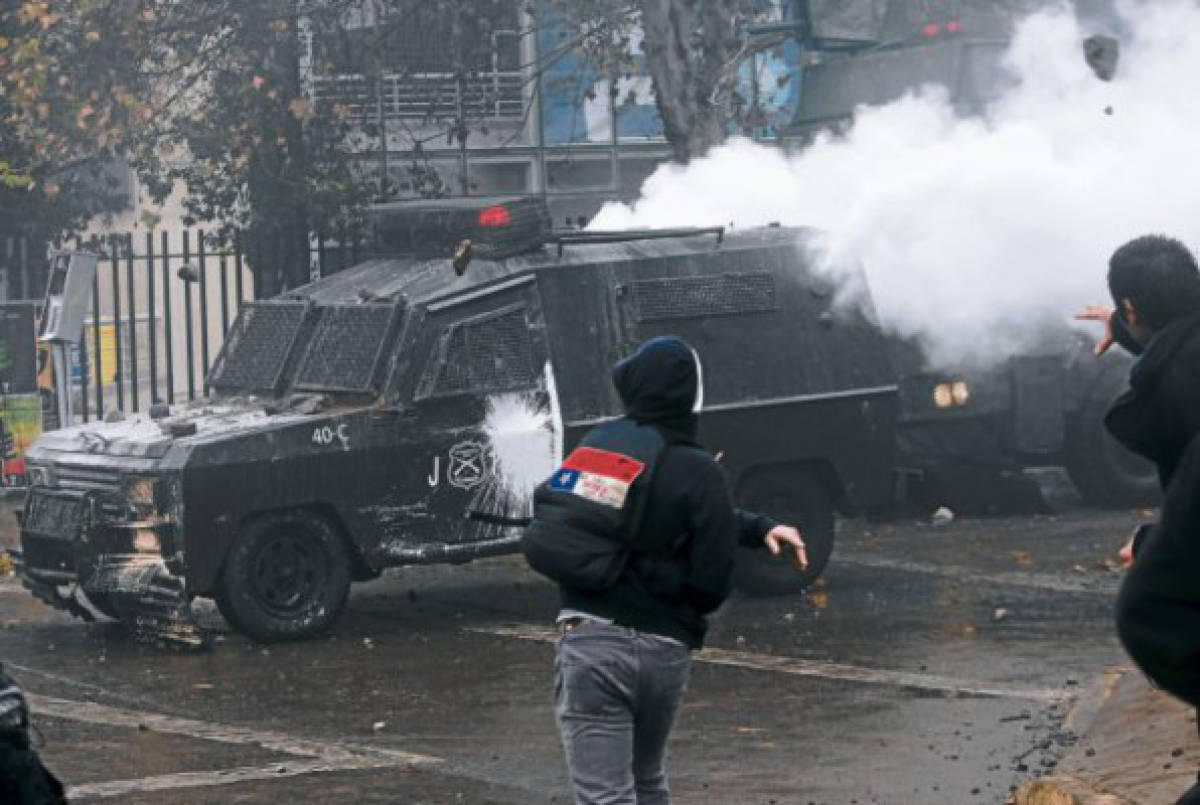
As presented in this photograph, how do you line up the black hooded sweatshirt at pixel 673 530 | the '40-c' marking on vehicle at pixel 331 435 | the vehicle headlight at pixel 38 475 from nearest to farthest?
the black hooded sweatshirt at pixel 673 530, the '40-c' marking on vehicle at pixel 331 435, the vehicle headlight at pixel 38 475

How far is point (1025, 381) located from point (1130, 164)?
1826mm

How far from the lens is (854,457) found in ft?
48.4

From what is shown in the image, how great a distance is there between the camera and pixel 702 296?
14266 mm

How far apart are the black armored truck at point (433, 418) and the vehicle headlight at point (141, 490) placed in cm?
1

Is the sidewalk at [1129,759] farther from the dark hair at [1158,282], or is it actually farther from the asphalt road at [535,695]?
the dark hair at [1158,282]

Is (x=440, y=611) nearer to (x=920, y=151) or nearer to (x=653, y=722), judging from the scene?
(x=920, y=151)

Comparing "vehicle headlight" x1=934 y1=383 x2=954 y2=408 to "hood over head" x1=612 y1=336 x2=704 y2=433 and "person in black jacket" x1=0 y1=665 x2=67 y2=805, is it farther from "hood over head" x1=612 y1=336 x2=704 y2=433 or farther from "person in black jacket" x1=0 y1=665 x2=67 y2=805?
"person in black jacket" x1=0 y1=665 x2=67 y2=805

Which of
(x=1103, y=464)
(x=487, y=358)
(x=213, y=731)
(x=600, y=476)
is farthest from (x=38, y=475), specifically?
(x=1103, y=464)

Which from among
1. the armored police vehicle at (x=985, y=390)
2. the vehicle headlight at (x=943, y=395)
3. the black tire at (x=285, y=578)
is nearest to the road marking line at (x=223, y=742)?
the black tire at (x=285, y=578)

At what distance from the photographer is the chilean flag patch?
21.5 feet

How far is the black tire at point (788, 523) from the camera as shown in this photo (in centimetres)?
1439

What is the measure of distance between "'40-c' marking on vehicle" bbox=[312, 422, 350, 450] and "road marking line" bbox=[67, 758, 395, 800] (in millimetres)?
3223

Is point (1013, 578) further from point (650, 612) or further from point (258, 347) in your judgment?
point (650, 612)

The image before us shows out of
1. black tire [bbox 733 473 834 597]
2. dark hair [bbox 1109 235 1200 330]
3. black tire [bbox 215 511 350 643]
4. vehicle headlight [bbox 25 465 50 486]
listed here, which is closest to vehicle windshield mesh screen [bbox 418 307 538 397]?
black tire [bbox 215 511 350 643]
